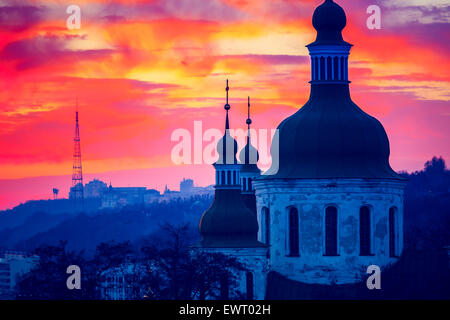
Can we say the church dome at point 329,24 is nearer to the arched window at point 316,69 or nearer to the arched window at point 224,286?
the arched window at point 316,69

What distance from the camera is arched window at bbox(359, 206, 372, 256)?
360 feet

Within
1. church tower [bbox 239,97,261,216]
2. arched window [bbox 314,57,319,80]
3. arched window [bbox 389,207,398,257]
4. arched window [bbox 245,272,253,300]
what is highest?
A: arched window [bbox 314,57,319,80]

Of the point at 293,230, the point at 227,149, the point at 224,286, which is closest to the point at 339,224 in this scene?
the point at 293,230

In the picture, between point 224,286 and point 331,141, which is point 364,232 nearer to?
point 331,141

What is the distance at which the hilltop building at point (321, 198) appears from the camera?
4309 inches

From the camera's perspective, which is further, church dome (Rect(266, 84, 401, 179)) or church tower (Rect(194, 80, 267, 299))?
church dome (Rect(266, 84, 401, 179))

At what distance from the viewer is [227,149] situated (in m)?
114

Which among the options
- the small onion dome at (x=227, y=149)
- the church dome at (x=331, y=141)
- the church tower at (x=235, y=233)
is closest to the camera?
the church tower at (x=235, y=233)

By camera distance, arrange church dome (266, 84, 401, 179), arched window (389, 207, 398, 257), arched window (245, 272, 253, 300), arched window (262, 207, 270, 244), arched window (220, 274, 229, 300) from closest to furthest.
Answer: arched window (220, 274, 229, 300) < arched window (245, 272, 253, 300) < church dome (266, 84, 401, 179) < arched window (389, 207, 398, 257) < arched window (262, 207, 270, 244)

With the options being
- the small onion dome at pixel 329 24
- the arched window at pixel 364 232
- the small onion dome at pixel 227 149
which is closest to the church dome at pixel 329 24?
the small onion dome at pixel 329 24

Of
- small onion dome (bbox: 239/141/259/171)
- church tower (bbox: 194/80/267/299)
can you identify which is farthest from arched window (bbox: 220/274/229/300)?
small onion dome (bbox: 239/141/259/171)

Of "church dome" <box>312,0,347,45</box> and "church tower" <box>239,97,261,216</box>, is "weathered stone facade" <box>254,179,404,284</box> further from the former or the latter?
"church tower" <box>239,97,261,216</box>

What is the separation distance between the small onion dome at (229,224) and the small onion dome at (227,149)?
2.30 m

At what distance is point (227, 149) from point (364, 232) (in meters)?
10.5
